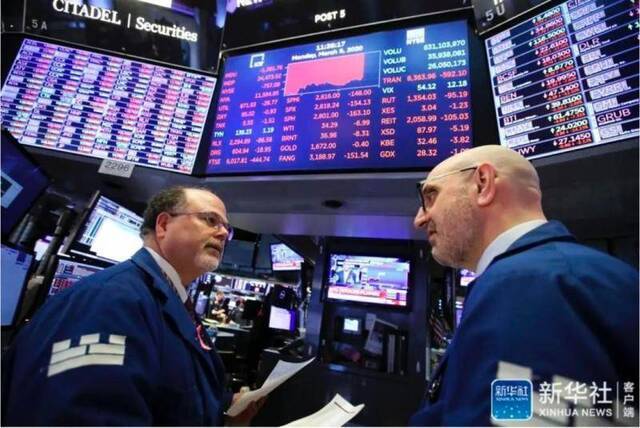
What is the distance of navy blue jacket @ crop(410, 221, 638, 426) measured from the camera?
1.95ft

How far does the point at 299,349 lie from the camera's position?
14.1 ft

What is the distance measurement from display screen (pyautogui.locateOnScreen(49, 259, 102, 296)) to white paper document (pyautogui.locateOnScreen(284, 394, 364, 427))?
4.59 feet

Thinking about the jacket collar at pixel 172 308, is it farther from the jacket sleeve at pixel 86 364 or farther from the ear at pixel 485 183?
the ear at pixel 485 183

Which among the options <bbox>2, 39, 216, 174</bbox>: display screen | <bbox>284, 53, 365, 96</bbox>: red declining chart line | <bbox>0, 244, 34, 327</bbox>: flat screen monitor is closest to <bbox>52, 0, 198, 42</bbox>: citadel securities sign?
<bbox>2, 39, 216, 174</bbox>: display screen

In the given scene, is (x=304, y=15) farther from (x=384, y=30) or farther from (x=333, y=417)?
Answer: (x=333, y=417)

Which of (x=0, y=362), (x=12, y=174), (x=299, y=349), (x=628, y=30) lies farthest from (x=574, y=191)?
(x=299, y=349)

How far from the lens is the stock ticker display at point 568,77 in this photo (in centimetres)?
153

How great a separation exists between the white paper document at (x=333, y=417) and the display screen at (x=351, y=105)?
1235mm

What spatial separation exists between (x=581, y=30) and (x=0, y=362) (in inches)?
102

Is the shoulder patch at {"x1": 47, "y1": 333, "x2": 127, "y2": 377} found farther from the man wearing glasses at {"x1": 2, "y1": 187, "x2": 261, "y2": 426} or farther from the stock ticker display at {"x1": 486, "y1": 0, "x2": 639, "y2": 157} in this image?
the stock ticker display at {"x1": 486, "y1": 0, "x2": 639, "y2": 157}

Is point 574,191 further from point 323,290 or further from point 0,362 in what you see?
point 323,290

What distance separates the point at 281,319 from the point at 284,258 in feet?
4.41

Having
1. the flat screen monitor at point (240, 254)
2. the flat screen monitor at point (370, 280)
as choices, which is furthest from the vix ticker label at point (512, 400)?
the flat screen monitor at point (240, 254)

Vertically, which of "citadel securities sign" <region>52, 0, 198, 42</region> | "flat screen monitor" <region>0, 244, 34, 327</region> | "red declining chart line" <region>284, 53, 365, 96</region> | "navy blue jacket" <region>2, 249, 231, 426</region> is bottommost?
"navy blue jacket" <region>2, 249, 231, 426</region>
